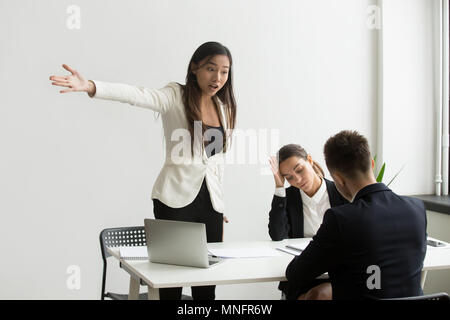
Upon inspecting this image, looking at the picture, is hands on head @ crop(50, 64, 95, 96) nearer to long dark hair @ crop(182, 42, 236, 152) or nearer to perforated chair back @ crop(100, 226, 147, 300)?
long dark hair @ crop(182, 42, 236, 152)

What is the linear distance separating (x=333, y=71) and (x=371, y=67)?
33 cm

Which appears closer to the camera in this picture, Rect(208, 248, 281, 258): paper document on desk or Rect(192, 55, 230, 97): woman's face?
Rect(208, 248, 281, 258): paper document on desk

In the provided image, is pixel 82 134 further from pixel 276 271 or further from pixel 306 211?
pixel 276 271

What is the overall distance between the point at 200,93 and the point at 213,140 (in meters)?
0.24

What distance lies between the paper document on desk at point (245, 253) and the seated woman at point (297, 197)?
0.30 m

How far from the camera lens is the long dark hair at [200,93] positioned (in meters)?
2.69

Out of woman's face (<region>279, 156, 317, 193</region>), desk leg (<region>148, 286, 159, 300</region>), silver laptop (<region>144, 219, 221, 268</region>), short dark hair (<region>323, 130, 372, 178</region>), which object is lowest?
desk leg (<region>148, 286, 159, 300</region>)

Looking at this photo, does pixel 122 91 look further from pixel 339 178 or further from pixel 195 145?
pixel 339 178

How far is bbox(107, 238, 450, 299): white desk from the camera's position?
75.4 inches

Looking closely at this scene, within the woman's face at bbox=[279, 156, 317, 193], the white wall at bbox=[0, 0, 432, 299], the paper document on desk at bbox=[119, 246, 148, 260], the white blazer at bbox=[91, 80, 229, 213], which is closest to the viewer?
the paper document on desk at bbox=[119, 246, 148, 260]

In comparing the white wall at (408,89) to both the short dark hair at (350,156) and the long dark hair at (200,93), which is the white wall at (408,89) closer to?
the long dark hair at (200,93)

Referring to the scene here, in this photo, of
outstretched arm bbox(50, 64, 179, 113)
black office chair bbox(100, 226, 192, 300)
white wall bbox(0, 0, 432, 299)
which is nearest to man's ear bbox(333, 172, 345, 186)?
outstretched arm bbox(50, 64, 179, 113)

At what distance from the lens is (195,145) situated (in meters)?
2.70

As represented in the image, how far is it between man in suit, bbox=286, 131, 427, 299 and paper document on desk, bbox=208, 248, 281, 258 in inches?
15.8
